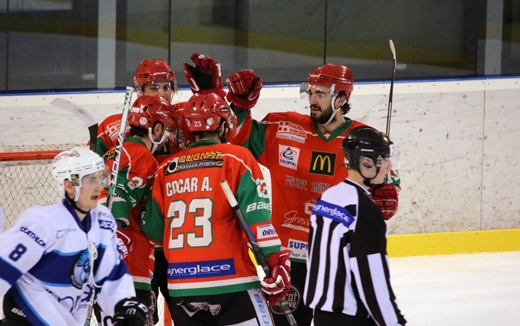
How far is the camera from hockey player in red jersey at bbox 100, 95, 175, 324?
3193 millimetres

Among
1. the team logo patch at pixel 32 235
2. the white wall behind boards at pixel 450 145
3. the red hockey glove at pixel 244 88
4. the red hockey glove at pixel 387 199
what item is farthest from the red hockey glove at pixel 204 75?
the white wall behind boards at pixel 450 145

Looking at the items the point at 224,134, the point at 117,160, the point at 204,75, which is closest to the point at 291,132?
the point at 204,75

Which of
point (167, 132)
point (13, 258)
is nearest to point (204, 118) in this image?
point (167, 132)

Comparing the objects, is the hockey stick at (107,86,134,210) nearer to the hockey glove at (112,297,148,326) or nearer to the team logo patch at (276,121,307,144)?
the hockey glove at (112,297,148,326)

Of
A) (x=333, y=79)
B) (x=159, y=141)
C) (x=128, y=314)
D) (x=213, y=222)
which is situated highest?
(x=333, y=79)

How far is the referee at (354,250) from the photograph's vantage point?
2480 millimetres

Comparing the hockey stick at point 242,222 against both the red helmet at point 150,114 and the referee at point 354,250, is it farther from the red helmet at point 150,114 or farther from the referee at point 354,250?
the red helmet at point 150,114

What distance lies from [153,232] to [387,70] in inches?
134

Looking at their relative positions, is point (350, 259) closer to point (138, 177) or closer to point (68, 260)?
point (68, 260)

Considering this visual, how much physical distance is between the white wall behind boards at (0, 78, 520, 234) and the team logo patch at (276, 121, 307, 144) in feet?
6.93

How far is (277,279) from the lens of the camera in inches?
115

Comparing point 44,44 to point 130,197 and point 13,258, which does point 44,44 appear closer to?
point 130,197

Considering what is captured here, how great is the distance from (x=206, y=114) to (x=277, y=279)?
59cm

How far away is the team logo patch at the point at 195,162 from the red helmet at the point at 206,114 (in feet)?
0.39
